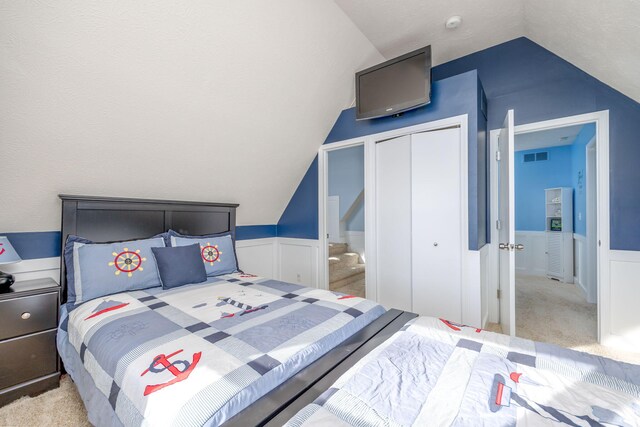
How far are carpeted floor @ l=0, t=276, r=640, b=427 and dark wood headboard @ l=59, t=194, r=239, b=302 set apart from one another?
695 mm

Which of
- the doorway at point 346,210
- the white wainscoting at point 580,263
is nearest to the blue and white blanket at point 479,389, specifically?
the doorway at point 346,210

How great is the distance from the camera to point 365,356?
1163 mm

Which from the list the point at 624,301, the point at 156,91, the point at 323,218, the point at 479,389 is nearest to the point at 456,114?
the point at 323,218

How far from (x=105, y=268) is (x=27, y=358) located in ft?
2.16

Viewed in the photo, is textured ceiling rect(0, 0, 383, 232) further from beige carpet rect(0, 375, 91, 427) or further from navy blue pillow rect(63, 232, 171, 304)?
beige carpet rect(0, 375, 91, 427)

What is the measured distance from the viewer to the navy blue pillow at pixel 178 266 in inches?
85.4

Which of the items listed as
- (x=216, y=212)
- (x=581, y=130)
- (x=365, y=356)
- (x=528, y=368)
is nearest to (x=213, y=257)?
(x=216, y=212)

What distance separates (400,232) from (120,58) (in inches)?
105

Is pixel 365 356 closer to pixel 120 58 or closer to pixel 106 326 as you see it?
pixel 106 326

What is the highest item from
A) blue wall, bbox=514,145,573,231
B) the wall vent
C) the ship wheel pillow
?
the wall vent

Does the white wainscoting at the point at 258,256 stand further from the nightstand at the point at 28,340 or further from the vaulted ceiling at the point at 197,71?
the nightstand at the point at 28,340

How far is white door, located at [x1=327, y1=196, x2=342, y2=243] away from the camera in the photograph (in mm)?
5431

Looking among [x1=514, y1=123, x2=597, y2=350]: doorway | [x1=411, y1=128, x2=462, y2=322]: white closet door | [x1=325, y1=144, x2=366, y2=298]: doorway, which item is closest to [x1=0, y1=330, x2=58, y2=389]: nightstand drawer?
[x1=411, y1=128, x2=462, y2=322]: white closet door

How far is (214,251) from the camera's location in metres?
2.62
